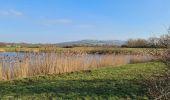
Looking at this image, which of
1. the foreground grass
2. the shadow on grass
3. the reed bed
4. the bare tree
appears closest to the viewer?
the bare tree

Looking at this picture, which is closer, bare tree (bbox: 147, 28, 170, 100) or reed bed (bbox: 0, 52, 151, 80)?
bare tree (bbox: 147, 28, 170, 100)

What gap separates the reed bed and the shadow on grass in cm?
187

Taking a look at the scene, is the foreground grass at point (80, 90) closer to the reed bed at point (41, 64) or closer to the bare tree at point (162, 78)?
the reed bed at point (41, 64)

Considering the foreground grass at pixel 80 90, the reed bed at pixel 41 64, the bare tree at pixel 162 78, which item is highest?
the bare tree at pixel 162 78

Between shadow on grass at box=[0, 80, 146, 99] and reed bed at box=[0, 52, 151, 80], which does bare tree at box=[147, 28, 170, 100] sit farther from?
reed bed at box=[0, 52, 151, 80]

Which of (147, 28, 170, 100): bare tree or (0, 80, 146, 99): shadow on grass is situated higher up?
(147, 28, 170, 100): bare tree

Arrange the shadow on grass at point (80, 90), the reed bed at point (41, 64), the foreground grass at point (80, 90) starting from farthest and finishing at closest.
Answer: the reed bed at point (41, 64) < the shadow on grass at point (80, 90) < the foreground grass at point (80, 90)

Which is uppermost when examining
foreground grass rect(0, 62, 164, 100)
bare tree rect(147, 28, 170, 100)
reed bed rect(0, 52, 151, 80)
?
bare tree rect(147, 28, 170, 100)

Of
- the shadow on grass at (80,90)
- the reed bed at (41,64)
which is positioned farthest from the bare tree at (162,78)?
the reed bed at (41,64)

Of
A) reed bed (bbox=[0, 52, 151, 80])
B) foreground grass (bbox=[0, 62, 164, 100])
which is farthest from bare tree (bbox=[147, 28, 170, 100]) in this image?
reed bed (bbox=[0, 52, 151, 80])

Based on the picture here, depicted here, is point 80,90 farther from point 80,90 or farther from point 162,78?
point 162,78

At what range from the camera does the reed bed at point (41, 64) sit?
1370 cm

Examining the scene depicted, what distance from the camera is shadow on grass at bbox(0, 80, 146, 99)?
9.52m

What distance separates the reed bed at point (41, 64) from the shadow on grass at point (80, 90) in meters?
1.87
